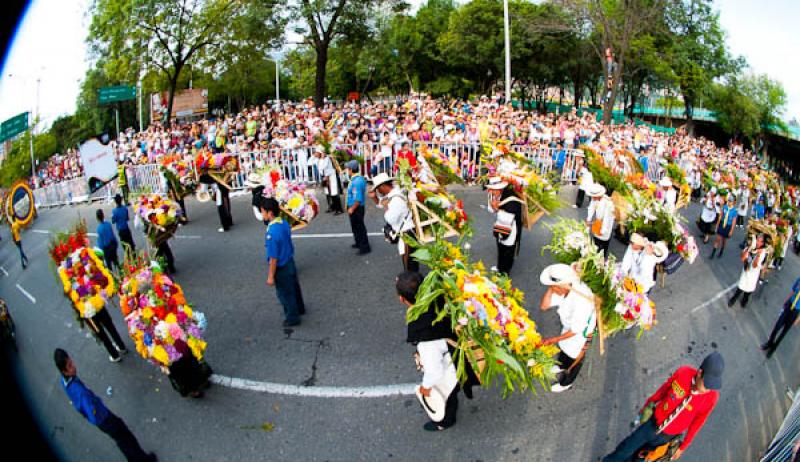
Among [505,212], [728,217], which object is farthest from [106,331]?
[728,217]

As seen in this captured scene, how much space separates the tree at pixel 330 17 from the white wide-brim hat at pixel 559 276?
1634 cm

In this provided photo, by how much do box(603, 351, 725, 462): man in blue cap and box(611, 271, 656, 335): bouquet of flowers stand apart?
950mm

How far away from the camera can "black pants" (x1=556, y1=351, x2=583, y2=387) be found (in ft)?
16.5

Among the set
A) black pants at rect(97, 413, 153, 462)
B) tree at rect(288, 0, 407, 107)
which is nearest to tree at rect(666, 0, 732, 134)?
tree at rect(288, 0, 407, 107)

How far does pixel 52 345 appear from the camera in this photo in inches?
178

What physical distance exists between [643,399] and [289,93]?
2152 inches

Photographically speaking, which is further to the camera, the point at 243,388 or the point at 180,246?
the point at 180,246

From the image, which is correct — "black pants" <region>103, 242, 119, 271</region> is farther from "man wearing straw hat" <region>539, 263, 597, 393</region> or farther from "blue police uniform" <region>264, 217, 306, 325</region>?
"man wearing straw hat" <region>539, 263, 597, 393</region>

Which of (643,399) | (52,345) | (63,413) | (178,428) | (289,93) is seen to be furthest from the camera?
(289,93)

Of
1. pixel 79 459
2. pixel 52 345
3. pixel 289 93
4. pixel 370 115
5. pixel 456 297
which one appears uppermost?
pixel 289 93

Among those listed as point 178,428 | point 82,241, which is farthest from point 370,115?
point 178,428

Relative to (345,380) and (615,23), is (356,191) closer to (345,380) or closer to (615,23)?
(345,380)

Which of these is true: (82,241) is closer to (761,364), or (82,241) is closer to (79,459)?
(79,459)

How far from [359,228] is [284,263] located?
260cm
